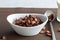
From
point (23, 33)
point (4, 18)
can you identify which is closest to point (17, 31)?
point (23, 33)

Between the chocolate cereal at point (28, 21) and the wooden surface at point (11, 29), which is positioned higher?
the chocolate cereal at point (28, 21)

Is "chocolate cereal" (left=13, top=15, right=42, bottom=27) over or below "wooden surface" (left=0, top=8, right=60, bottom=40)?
over

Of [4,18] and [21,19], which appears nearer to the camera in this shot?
[21,19]
